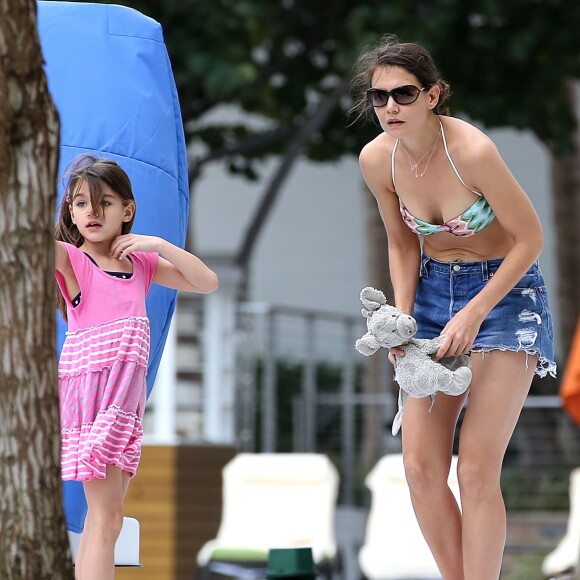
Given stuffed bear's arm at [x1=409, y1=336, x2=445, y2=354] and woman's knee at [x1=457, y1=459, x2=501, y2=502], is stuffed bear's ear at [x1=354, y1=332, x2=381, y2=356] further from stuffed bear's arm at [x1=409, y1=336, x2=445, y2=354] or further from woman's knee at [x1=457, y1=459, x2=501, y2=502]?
woman's knee at [x1=457, y1=459, x2=501, y2=502]

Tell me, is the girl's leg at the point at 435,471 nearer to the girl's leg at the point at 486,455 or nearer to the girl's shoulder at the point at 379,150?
the girl's leg at the point at 486,455

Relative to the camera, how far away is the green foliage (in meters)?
8.45

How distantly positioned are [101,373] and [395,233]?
0.82m

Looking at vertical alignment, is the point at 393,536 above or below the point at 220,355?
below

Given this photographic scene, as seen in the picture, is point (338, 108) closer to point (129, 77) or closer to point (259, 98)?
point (259, 98)

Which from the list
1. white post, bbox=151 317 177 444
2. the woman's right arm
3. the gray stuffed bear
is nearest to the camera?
the gray stuffed bear

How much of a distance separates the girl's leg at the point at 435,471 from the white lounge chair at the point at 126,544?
2.53 ft

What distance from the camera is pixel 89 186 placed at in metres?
3.32

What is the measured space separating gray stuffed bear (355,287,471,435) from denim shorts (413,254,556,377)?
0.11 m

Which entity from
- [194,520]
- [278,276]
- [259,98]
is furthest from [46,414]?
[278,276]

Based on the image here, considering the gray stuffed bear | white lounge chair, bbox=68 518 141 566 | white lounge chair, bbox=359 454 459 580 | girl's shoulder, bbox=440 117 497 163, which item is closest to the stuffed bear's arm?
the gray stuffed bear

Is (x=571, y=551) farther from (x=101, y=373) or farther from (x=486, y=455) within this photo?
(x=101, y=373)

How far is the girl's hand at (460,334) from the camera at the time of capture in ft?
10.4

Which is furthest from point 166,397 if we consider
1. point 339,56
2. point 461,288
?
point 461,288
